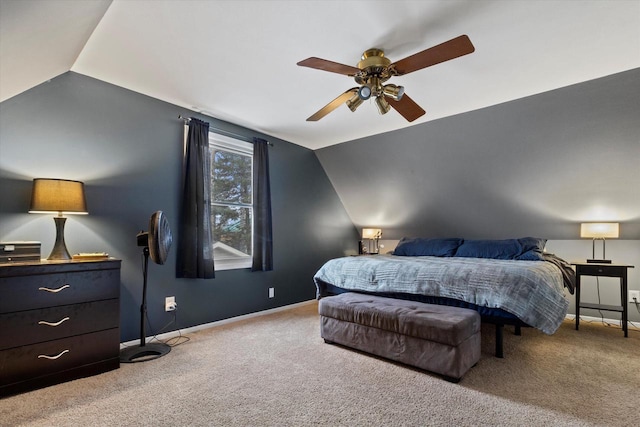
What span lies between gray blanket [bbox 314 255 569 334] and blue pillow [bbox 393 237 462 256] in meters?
1.32

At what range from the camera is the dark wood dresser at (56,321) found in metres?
2.08

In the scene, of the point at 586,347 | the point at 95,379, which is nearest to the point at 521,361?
the point at 586,347

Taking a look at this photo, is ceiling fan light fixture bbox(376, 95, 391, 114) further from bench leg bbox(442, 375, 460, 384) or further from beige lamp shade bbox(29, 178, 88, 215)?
A: beige lamp shade bbox(29, 178, 88, 215)

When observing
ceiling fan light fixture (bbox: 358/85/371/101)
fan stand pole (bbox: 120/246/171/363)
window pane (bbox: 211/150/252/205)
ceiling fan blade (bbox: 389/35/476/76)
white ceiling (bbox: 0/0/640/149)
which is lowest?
fan stand pole (bbox: 120/246/171/363)

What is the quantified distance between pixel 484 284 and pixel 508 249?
1599 millimetres

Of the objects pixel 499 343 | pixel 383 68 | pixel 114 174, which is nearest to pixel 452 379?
pixel 499 343

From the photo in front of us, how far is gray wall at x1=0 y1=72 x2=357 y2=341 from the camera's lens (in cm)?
249

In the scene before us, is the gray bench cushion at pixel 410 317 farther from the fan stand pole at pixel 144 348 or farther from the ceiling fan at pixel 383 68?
the ceiling fan at pixel 383 68

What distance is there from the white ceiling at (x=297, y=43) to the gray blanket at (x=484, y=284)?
1.66m

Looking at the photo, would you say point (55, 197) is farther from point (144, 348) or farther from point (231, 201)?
point (231, 201)

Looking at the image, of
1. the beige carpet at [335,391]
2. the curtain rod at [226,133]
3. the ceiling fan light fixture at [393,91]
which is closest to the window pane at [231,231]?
the curtain rod at [226,133]

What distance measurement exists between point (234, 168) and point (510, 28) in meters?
3.09

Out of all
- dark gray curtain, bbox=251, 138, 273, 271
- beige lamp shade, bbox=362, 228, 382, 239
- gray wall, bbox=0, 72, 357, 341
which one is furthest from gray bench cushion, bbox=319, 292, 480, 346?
beige lamp shade, bbox=362, 228, 382, 239

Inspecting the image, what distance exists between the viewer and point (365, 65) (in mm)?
2250
